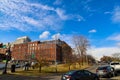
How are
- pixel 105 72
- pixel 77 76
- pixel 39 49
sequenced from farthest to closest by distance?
1. pixel 39 49
2. pixel 105 72
3. pixel 77 76

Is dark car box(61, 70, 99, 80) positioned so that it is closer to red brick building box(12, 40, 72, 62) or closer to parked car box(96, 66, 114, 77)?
parked car box(96, 66, 114, 77)

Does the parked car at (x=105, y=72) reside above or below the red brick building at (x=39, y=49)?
below

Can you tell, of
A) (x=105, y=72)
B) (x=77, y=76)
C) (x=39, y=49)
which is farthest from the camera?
(x=39, y=49)

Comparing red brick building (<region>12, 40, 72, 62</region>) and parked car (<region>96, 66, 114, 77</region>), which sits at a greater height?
red brick building (<region>12, 40, 72, 62</region>)

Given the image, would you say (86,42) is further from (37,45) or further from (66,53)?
(37,45)

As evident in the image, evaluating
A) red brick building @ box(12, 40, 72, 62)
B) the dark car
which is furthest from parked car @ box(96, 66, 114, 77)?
red brick building @ box(12, 40, 72, 62)

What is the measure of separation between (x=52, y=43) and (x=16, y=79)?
122279 mm

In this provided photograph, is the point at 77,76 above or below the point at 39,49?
below

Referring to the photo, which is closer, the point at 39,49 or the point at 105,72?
the point at 105,72

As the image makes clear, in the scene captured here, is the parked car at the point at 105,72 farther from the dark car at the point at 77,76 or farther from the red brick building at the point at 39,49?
the red brick building at the point at 39,49

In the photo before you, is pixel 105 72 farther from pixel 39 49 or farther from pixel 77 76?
pixel 39 49

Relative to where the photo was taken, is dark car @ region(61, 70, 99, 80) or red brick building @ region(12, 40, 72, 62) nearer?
dark car @ region(61, 70, 99, 80)

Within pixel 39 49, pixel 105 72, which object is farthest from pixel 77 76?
pixel 39 49

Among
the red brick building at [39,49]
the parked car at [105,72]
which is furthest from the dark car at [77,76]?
the red brick building at [39,49]
